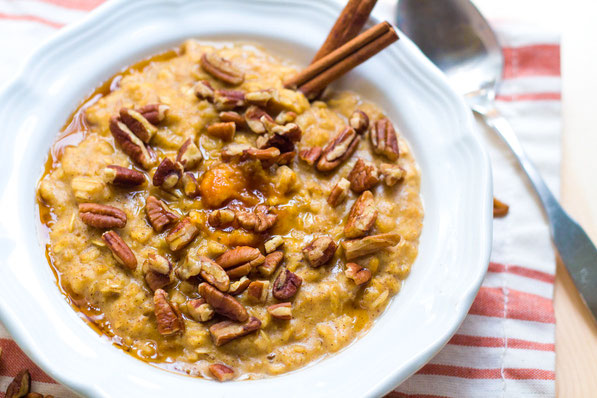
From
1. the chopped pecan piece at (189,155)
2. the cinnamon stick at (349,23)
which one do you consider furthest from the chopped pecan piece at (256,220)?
the cinnamon stick at (349,23)

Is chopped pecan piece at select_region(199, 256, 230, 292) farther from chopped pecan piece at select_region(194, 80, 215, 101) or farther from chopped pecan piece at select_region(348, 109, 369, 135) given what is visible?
chopped pecan piece at select_region(348, 109, 369, 135)

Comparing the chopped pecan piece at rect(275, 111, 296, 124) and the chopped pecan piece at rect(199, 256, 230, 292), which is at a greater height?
the chopped pecan piece at rect(275, 111, 296, 124)

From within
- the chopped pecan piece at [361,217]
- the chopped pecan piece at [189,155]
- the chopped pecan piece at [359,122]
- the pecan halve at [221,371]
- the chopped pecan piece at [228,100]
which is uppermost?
the chopped pecan piece at [228,100]

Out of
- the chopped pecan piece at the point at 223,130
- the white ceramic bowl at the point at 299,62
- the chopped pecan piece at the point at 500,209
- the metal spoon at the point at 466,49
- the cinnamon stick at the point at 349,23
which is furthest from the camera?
the metal spoon at the point at 466,49

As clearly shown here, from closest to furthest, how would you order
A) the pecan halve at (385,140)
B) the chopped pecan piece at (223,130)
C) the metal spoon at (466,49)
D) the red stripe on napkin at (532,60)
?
the chopped pecan piece at (223,130) → the pecan halve at (385,140) → the metal spoon at (466,49) → the red stripe on napkin at (532,60)

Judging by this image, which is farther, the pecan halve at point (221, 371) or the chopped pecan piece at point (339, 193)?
the chopped pecan piece at point (339, 193)

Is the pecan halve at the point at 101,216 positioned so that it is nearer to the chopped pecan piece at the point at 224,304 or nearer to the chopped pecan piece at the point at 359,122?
the chopped pecan piece at the point at 224,304

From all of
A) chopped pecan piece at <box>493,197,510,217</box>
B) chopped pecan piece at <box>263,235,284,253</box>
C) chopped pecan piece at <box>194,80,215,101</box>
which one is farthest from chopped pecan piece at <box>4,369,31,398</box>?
chopped pecan piece at <box>493,197,510,217</box>

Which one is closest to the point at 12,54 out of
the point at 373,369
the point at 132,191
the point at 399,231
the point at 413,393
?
the point at 132,191

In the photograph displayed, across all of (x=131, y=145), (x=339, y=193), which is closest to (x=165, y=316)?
(x=131, y=145)
